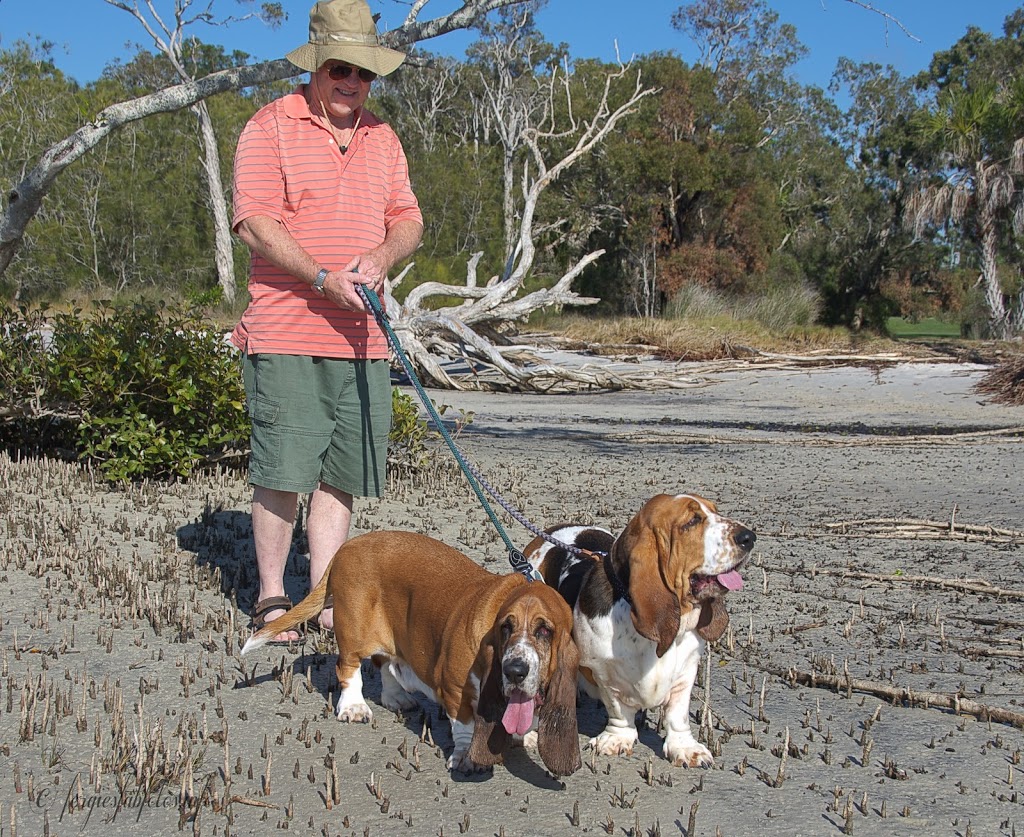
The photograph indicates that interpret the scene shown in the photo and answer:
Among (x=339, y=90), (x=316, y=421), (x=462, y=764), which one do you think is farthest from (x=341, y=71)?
(x=462, y=764)

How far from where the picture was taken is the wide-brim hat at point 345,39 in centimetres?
451

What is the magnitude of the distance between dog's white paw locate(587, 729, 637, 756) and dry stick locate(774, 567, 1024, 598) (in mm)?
2542

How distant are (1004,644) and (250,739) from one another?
126 inches

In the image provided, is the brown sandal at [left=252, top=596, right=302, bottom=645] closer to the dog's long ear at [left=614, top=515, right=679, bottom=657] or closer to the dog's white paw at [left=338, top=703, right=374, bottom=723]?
the dog's white paw at [left=338, top=703, right=374, bottom=723]

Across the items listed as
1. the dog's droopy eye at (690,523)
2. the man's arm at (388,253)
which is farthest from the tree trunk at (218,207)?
the dog's droopy eye at (690,523)

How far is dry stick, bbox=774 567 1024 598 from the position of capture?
550cm

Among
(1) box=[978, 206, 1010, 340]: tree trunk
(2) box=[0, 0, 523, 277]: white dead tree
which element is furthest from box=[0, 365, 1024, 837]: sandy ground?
(1) box=[978, 206, 1010, 340]: tree trunk

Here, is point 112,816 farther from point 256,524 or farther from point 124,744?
point 256,524

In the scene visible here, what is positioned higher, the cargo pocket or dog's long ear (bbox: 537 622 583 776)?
the cargo pocket

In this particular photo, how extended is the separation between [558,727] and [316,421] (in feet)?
6.60

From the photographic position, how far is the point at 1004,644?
4.80 m

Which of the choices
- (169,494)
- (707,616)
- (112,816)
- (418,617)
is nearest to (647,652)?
(707,616)

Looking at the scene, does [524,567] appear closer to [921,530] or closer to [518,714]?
[518,714]

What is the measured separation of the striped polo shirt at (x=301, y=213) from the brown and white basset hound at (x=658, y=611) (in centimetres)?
164
